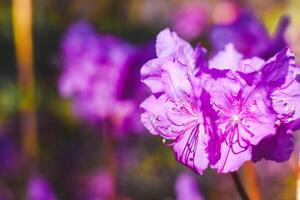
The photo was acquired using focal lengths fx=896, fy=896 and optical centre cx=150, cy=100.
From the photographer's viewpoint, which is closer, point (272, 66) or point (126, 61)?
point (272, 66)

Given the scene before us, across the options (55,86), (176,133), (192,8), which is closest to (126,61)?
(176,133)

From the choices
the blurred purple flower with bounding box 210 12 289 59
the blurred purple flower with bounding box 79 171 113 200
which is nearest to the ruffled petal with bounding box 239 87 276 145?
the blurred purple flower with bounding box 210 12 289 59

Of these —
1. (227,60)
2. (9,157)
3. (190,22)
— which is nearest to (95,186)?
(9,157)

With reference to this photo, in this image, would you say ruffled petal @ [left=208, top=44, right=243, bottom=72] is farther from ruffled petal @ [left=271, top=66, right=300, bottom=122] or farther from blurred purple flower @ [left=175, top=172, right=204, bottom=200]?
blurred purple flower @ [left=175, top=172, right=204, bottom=200]

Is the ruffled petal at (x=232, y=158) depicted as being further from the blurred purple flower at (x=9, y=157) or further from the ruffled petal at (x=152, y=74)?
the blurred purple flower at (x=9, y=157)

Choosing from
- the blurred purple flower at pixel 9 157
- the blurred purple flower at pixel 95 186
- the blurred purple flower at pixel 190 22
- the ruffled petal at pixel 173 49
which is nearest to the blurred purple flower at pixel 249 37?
the ruffled petal at pixel 173 49

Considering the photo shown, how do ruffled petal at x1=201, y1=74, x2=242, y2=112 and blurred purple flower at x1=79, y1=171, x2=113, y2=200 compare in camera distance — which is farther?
blurred purple flower at x1=79, y1=171, x2=113, y2=200

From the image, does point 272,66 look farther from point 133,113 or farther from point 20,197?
point 20,197
